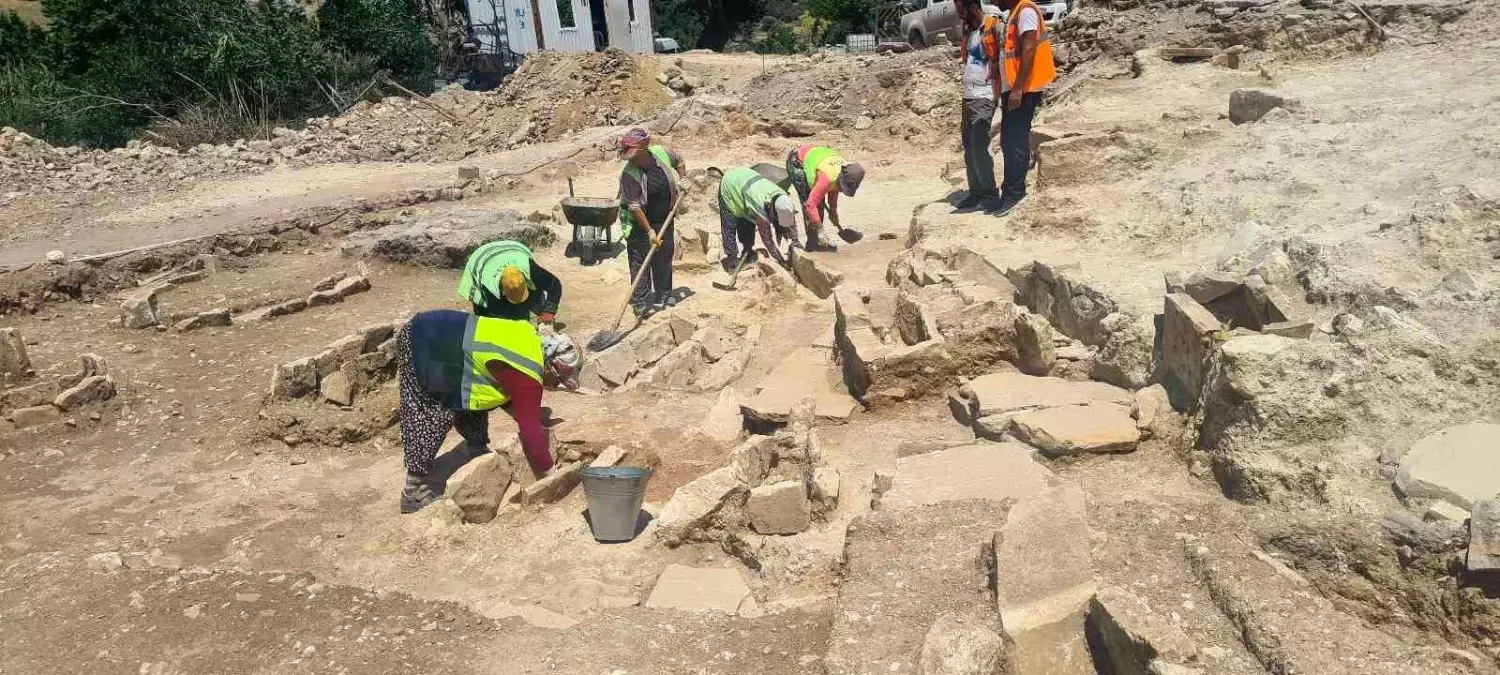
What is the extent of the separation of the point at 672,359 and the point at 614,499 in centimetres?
231

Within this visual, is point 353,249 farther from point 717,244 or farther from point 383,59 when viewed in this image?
point 383,59

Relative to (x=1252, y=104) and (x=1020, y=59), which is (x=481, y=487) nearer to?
(x=1020, y=59)

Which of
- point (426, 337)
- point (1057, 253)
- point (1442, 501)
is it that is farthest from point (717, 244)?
point (1442, 501)

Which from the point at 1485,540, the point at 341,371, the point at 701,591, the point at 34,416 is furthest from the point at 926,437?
the point at 34,416

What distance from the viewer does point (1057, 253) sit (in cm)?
609

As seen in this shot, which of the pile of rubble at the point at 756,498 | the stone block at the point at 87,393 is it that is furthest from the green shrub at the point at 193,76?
the pile of rubble at the point at 756,498

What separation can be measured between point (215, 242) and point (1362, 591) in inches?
421

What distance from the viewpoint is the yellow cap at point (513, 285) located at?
16.5 ft

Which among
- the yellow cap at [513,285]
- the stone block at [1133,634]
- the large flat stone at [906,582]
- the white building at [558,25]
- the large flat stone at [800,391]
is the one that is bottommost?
the large flat stone at [800,391]

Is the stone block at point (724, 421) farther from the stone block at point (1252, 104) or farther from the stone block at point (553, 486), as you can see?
the stone block at point (1252, 104)

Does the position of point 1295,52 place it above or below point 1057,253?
above

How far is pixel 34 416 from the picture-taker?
6.23 metres

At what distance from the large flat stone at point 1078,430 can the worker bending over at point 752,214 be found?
415cm

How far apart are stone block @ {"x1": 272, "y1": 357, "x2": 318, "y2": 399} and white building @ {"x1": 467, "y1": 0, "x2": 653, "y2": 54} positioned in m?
20.7
